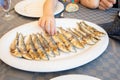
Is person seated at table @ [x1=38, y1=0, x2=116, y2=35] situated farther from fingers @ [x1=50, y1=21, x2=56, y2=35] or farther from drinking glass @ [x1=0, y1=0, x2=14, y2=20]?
drinking glass @ [x1=0, y1=0, x2=14, y2=20]

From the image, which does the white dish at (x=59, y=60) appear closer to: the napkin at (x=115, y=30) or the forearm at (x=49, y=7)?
the napkin at (x=115, y=30)

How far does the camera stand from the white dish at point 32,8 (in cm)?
102

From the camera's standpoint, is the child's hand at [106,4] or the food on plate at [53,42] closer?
the food on plate at [53,42]

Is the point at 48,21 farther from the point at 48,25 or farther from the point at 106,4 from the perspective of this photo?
the point at 106,4

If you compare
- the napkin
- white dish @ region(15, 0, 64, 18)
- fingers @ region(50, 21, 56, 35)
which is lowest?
white dish @ region(15, 0, 64, 18)

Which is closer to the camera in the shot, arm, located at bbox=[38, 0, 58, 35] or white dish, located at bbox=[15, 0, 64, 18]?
arm, located at bbox=[38, 0, 58, 35]

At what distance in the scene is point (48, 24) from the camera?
83 cm

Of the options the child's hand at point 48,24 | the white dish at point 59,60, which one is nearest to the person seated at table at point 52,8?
the child's hand at point 48,24

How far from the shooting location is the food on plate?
675mm

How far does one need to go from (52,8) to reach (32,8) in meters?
0.17

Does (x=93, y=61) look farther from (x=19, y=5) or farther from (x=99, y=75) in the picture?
(x=19, y=5)

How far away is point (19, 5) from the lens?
114 centimetres

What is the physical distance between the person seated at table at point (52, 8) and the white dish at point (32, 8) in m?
0.03

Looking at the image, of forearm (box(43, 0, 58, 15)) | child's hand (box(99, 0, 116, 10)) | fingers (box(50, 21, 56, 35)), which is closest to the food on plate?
fingers (box(50, 21, 56, 35))
